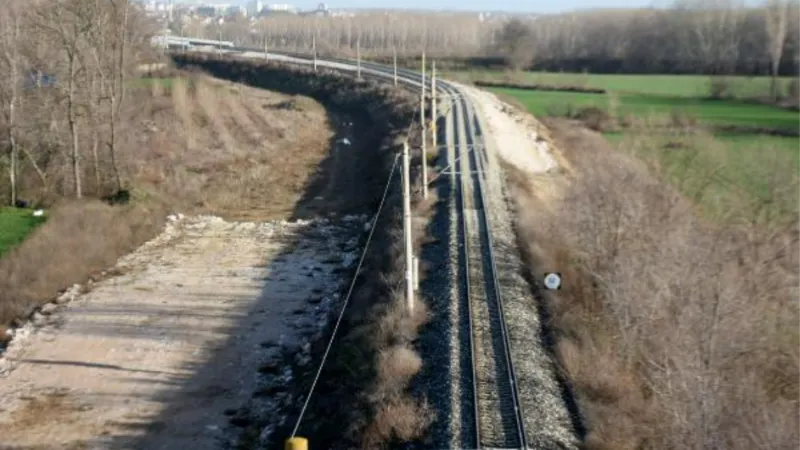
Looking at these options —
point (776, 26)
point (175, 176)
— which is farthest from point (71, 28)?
point (776, 26)

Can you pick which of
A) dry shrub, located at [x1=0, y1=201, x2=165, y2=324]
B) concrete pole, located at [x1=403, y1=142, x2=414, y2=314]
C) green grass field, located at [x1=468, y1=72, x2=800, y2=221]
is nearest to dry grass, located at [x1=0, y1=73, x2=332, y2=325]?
dry shrub, located at [x1=0, y1=201, x2=165, y2=324]

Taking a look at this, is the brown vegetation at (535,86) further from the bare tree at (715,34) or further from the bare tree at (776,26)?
the bare tree at (715,34)

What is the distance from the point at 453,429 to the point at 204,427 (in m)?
5.45

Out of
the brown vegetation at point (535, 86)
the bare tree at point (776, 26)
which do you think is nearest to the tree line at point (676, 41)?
the bare tree at point (776, 26)

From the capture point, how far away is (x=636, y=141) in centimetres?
2827

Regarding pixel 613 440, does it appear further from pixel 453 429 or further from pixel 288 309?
pixel 288 309

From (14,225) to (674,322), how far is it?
22.3 meters

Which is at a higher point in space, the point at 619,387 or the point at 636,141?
the point at 636,141

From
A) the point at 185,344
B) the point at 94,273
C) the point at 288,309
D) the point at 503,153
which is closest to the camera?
the point at 185,344

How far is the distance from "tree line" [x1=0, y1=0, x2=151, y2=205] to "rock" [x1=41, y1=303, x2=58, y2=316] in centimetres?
1045

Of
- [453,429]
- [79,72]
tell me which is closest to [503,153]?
[79,72]

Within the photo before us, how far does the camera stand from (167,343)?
838 inches

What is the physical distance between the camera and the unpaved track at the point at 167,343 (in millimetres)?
17359

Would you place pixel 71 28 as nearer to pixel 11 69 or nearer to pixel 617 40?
pixel 11 69
